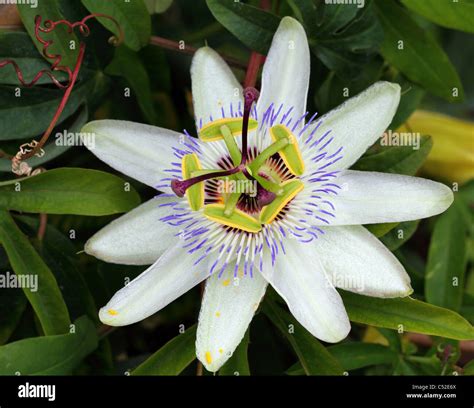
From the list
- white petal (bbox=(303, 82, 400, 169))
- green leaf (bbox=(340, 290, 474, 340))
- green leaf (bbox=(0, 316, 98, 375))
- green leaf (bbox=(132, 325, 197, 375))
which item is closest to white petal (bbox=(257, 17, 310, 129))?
white petal (bbox=(303, 82, 400, 169))

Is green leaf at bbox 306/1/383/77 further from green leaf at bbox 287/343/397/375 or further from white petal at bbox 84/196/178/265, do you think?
green leaf at bbox 287/343/397/375

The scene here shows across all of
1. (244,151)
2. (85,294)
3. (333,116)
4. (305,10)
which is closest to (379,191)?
(333,116)

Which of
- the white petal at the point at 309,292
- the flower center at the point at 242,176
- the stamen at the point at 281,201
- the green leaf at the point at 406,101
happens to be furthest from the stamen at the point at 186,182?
the green leaf at the point at 406,101

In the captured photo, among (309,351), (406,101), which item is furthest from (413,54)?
(309,351)

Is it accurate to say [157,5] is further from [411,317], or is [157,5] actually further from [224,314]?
[411,317]

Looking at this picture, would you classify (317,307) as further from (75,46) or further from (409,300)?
(75,46)

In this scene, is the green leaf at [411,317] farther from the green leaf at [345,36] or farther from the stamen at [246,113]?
the green leaf at [345,36]
